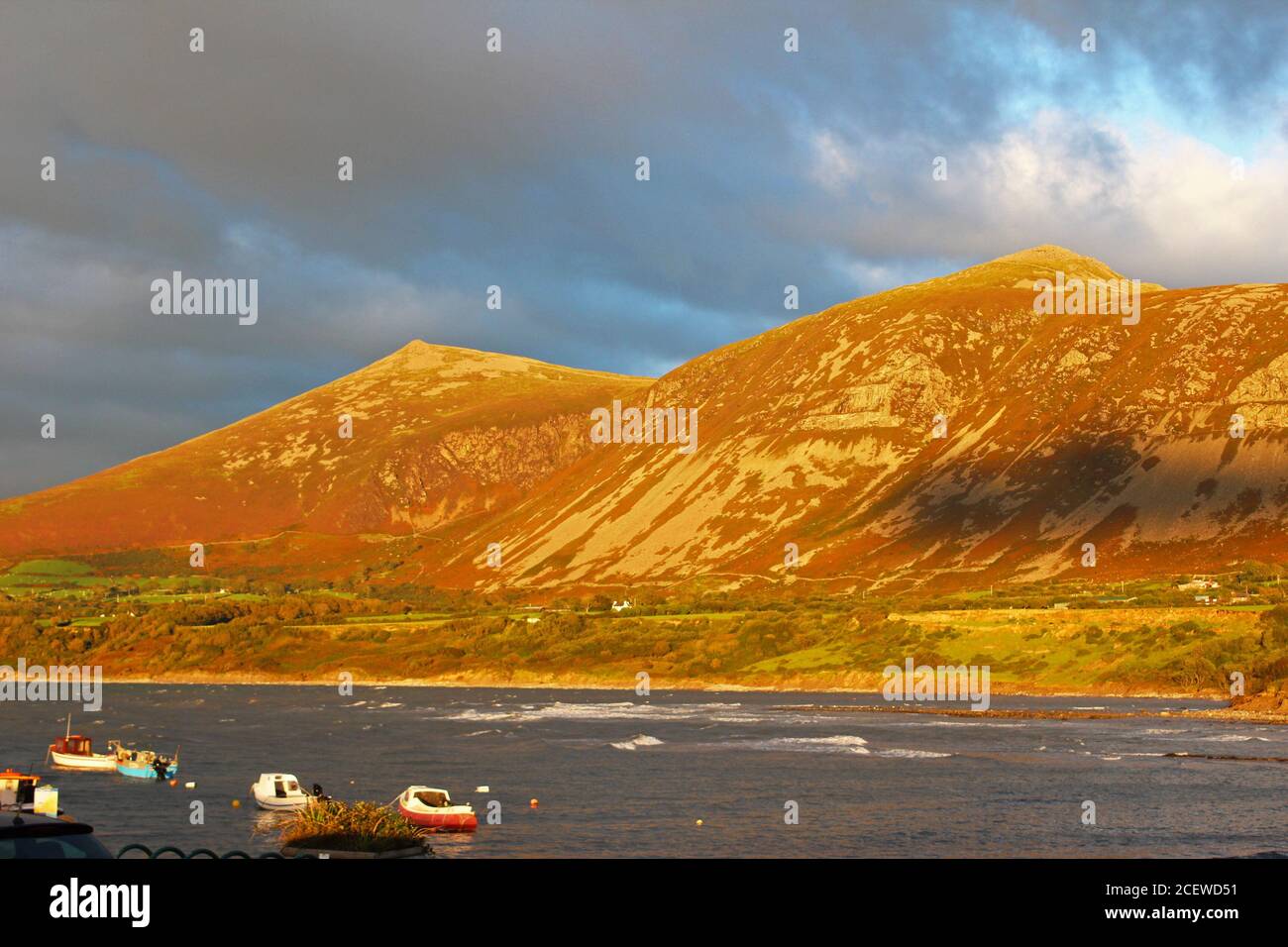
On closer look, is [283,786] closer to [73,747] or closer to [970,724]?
[73,747]

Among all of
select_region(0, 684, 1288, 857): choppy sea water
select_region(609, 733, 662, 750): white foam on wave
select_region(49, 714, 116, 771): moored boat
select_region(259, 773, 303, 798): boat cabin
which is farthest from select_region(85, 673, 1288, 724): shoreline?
select_region(259, 773, 303, 798): boat cabin

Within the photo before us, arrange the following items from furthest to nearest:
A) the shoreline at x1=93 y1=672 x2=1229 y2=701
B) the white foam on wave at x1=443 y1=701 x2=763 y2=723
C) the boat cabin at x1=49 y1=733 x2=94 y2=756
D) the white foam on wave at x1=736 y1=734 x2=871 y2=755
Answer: the shoreline at x1=93 y1=672 x2=1229 y2=701 → the white foam on wave at x1=443 y1=701 x2=763 y2=723 → the boat cabin at x1=49 y1=733 x2=94 y2=756 → the white foam on wave at x1=736 y1=734 x2=871 y2=755

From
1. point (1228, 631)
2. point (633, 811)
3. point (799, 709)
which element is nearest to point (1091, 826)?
point (633, 811)

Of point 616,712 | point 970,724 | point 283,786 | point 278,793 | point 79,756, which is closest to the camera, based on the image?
point 278,793

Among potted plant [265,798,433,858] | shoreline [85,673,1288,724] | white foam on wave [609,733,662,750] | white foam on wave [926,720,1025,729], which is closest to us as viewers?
potted plant [265,798,433,858]

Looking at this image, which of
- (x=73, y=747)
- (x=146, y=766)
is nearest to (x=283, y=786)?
(x=146, y=766)

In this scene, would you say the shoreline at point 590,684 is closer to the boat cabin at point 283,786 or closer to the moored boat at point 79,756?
the moored boat at point 79,756

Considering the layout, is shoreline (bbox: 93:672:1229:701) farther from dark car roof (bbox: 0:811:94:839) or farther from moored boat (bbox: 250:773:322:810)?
dark car roof (bbox: 0:811:94:839)
